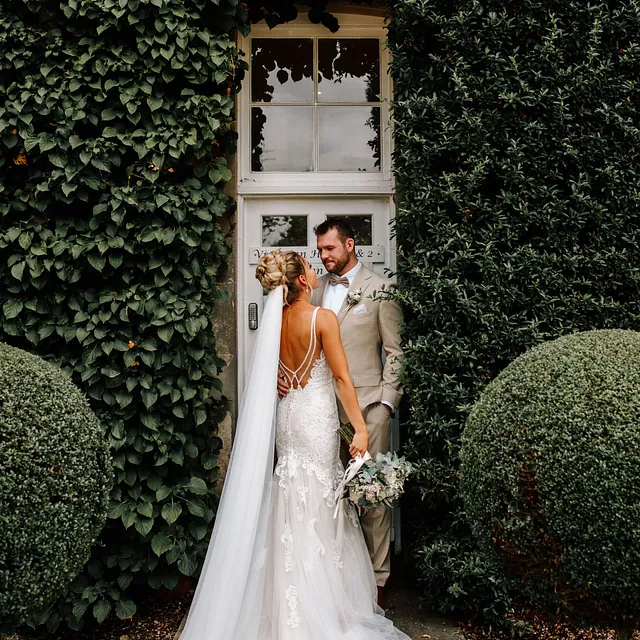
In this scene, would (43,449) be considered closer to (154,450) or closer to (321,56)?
(154,450)

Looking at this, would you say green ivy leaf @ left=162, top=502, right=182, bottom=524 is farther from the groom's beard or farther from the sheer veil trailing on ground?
the groom's beard

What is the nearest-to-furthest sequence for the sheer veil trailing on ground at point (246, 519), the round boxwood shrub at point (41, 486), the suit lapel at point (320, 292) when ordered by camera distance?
the round boxwood shrub at point (41, 486) → the sheer veil trailing on ground at point (246, 519) → the suit lapel at point (320, 292)

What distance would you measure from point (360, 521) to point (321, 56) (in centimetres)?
353

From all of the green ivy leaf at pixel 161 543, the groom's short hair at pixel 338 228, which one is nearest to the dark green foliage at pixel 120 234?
the green ivy leaf at pixel 161 543

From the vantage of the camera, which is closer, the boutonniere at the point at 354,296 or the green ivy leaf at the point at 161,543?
the green ivy leaf at the point at 161,543

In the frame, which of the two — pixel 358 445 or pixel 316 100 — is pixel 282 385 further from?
pixel 316 100

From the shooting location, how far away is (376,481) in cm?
373

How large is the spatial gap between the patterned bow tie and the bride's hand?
1192 mm

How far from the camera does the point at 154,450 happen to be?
421 centimetres

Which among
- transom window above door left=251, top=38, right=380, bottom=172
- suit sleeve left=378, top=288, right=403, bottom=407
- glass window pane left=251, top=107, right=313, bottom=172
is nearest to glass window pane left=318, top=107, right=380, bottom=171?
transom window above door left=251, top=38, right=380, bottom=172

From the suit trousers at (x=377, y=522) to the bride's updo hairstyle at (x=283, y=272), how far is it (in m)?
0.97

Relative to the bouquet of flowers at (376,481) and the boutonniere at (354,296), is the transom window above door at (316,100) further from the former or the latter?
the bouquet of flowers at (376,481)

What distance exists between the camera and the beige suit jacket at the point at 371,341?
4.36 meters

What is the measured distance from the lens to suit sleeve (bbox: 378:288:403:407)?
14.1 ft
